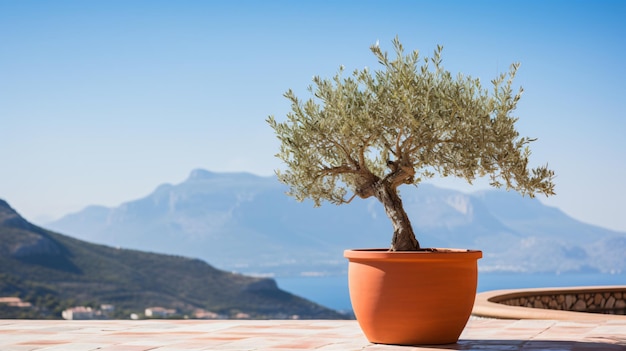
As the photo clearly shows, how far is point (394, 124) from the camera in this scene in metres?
7.07

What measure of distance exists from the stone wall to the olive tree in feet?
17.0

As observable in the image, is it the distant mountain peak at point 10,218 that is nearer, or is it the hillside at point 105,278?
the hillside at point 105,278

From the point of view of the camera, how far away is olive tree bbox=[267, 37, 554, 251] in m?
6.98

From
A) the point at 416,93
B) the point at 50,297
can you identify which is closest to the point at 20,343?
the point at 416,93

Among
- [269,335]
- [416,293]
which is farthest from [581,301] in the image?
[416,293]

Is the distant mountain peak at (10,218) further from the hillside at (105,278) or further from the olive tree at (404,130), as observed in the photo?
the olive tree at (404,130)

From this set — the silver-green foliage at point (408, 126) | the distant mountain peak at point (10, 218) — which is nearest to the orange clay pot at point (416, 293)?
the silver-green foliage at point (408, 126)

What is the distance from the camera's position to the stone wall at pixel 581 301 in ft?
40.5

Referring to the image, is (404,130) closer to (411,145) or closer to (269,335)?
(411,145)

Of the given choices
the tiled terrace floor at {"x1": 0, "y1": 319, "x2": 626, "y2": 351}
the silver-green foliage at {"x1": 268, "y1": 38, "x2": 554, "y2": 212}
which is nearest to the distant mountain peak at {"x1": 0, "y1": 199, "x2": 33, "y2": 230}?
the tiled terrace floor at {"x1": 0, "y1": 319, "x2": 626, "y2": 351}

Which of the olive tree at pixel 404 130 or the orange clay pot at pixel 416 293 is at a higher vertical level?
the olive tree at pixel 404 130

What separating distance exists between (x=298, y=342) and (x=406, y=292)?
120 cm

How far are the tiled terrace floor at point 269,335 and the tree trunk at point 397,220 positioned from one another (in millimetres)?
900

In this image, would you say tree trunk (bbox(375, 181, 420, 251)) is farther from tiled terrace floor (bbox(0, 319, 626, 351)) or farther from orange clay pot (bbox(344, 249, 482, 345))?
tiled terrace floor (bbox(0, 319, 626, 351))
